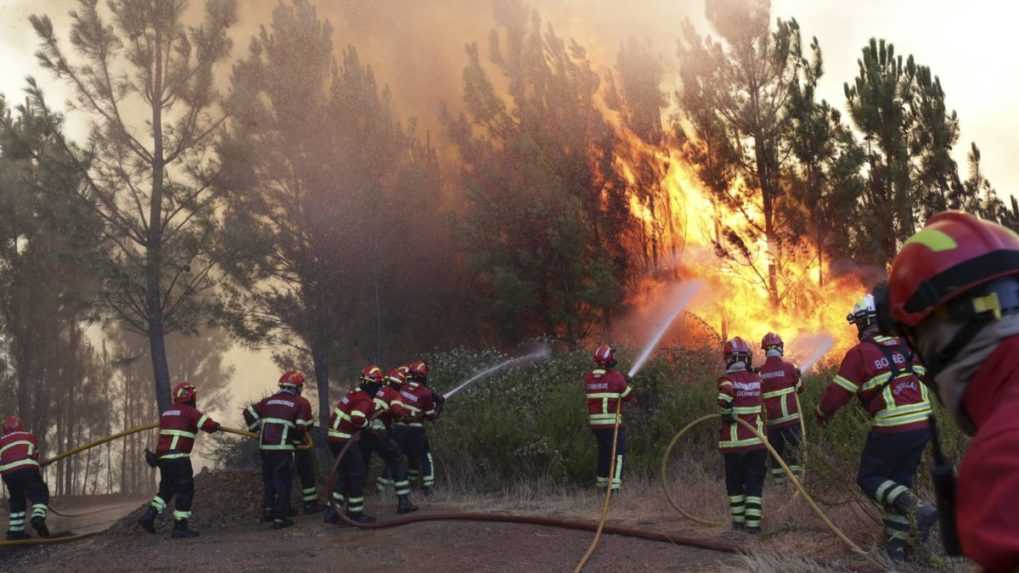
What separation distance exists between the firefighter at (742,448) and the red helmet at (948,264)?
7001 mm

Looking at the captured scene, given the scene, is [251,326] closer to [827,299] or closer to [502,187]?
[502,187]

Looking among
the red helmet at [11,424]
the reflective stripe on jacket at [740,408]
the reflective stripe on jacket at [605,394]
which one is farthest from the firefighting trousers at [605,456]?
the red helmet at [11,424]

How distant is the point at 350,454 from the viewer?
1223 centimetres

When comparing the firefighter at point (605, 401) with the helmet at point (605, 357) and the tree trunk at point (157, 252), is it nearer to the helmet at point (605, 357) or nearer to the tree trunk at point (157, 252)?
the helmet at point (605, 357)

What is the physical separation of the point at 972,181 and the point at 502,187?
11.8 m

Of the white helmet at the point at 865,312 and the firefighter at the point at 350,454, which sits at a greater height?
the white helmet at the point at 865,312

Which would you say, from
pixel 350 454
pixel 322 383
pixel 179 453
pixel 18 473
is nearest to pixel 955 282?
pixel 350 454

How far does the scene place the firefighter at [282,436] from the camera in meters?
12.3

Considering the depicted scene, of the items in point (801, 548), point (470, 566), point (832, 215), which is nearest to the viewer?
point (801, 548)

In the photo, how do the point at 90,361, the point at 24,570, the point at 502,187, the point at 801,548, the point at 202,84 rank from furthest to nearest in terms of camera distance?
the point at 90,361
the point at 502,187
the point at 202,84
the point at 24,570
the point at 801,548

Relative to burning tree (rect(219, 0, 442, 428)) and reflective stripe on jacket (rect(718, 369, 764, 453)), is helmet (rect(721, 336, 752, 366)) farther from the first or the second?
burning tree (rect(219, 0, 442, 428))

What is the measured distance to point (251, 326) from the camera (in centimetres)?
2475

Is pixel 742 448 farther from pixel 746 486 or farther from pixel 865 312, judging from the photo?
pixel 865 312

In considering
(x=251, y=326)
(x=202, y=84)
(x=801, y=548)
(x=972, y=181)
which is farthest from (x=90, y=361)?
(x=801, y=548)
